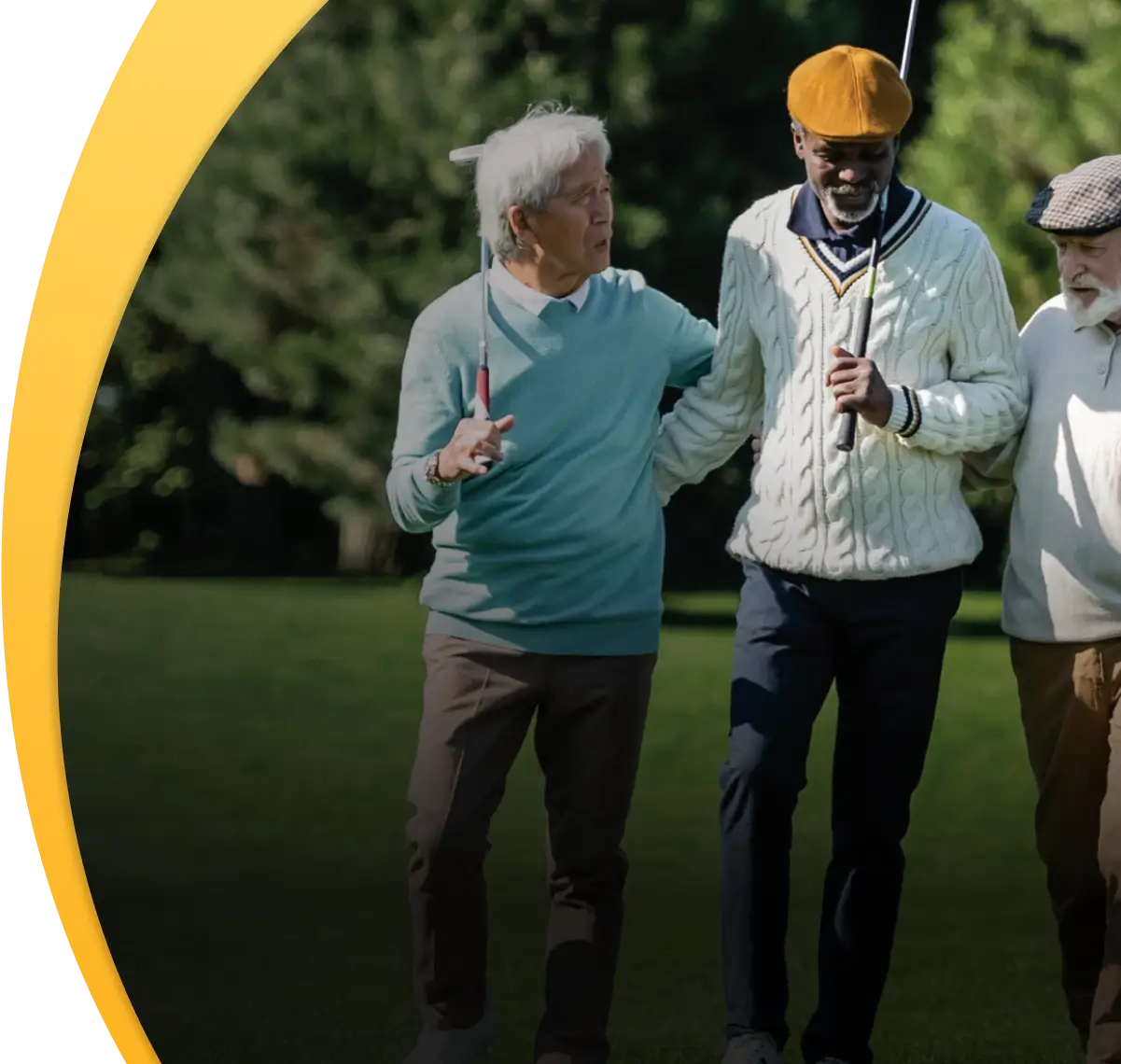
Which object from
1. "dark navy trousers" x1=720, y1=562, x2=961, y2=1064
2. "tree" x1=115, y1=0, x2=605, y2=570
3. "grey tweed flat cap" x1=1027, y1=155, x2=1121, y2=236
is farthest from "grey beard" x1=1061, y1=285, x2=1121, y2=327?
"tree" x1=115, y1=0, x2=605, y2=570

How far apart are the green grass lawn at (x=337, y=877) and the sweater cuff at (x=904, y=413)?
116 centimetres

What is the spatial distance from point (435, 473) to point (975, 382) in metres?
0.91

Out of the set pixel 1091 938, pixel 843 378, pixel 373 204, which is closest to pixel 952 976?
pixel 1091 938

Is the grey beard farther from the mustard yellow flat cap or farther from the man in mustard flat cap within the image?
the mustard yellow flat cap

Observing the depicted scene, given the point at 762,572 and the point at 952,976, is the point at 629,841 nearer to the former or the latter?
the point at 952,976

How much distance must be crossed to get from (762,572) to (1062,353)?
63 cm

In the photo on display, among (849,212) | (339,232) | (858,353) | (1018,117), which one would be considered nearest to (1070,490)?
(858,353)

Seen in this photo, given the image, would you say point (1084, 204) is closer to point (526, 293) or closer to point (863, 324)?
point (863, 324)

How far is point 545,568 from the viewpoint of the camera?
377 cm

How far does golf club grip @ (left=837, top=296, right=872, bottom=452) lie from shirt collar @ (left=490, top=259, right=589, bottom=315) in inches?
18.6

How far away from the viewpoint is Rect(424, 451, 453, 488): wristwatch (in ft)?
11.9

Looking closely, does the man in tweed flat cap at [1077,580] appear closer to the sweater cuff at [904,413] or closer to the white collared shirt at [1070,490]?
the white collared shirt at [1070,490]

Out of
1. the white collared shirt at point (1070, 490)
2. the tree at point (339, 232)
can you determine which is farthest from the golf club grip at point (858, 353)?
the tree at point (339, 232)

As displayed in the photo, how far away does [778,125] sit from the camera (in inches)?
179
